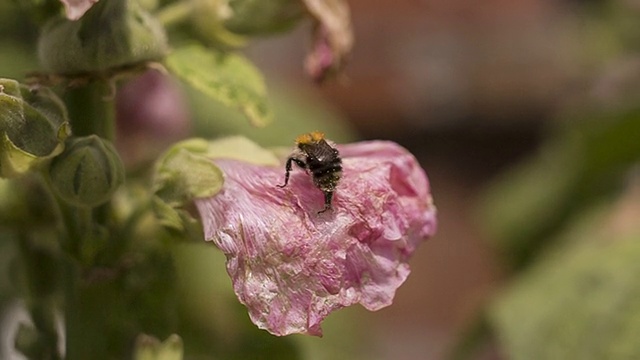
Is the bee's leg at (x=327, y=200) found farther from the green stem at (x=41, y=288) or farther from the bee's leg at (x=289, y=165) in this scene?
the green stem at (x=41, y=288)

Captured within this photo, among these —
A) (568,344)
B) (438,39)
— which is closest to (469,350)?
(568,344)

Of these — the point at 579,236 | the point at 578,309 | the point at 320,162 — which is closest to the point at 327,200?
the point at 320,162

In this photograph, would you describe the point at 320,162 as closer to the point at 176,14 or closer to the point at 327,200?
the point at 327,200

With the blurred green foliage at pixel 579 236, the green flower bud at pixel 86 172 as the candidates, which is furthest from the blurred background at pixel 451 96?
the green flower bud at pixel 86 172

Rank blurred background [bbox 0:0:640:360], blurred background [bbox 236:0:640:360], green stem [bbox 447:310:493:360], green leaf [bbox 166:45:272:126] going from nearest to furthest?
1. green leaf [bbox 166:45:272:126]
2. green stem [bbox 447:310:493:360]
3. blurred background [bbox 0:0:640:360]
4. blurred background [bbox 236:0:640:360]

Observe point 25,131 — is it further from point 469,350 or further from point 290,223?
point 469,350

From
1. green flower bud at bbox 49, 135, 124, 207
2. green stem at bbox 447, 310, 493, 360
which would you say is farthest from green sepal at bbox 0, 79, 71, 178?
green stem at bbox 447, 310, 493, 360

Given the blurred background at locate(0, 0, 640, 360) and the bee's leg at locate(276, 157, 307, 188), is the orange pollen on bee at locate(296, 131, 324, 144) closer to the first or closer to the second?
the bee's leg at locate(276, 157, 307, 188)
